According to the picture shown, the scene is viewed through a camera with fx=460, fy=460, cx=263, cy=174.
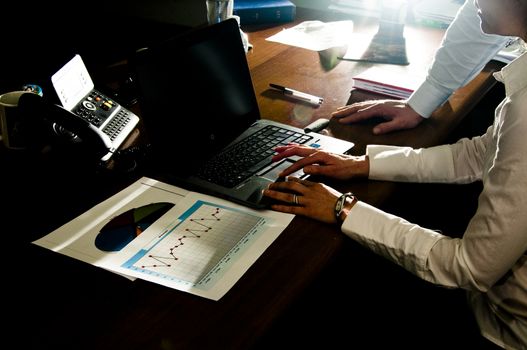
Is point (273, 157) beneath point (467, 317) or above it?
above

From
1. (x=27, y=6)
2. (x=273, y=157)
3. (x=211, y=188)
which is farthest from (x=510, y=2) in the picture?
(x=27, y=6)

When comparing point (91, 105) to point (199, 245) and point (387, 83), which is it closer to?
point (199, 245)

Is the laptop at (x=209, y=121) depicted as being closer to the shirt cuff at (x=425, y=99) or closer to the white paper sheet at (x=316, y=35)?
the shirt cuff at (x=425, y=99)

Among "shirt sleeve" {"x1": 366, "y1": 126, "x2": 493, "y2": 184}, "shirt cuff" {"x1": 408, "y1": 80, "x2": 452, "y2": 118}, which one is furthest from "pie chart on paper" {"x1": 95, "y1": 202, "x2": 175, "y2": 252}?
"shirt cuff" {"x1": 408, "y1": 80, "x2": 452, "y2": 118}

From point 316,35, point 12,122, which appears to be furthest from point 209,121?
point 316,35

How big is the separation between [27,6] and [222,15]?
8.85 ft

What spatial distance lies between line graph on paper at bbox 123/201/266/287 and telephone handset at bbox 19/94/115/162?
294mm

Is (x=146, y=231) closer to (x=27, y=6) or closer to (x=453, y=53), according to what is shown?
(x=453, y=53)

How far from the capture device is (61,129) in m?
1.09

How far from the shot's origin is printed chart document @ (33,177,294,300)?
0.78 meters

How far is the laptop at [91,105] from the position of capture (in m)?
1.11

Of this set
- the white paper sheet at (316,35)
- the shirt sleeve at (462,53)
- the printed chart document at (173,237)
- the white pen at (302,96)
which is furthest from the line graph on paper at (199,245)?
the white paper sheet at (316,35)

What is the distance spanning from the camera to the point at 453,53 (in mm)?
1435

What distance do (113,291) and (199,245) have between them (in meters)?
0.17
